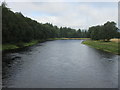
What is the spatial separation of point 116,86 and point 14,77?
12.4 meters

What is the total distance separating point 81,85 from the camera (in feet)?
48.7

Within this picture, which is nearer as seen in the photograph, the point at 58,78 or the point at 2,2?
the point at 58,78

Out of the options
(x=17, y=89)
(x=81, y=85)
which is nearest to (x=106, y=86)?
(x=81, y=85)

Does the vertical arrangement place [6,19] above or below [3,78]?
above

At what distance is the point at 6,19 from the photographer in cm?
4856

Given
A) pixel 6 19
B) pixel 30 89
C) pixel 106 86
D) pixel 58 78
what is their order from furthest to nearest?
pixel 6 19 → pixel 58 78 → pixel 106 86 → pixel 30 89

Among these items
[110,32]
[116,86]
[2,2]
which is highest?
[2,2]

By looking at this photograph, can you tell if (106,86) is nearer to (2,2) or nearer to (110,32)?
(2,2)

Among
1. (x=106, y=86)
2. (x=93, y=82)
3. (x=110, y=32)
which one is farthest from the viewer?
(x=110, y=32)

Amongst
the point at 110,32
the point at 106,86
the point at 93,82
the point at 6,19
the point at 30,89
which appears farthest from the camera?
the point at 110,32

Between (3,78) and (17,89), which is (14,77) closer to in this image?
(3,78)

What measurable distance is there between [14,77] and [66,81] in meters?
6.80

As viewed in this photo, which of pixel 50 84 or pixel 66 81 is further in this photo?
pixel 66 81

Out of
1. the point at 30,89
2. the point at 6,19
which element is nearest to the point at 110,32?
the point at 6,19
